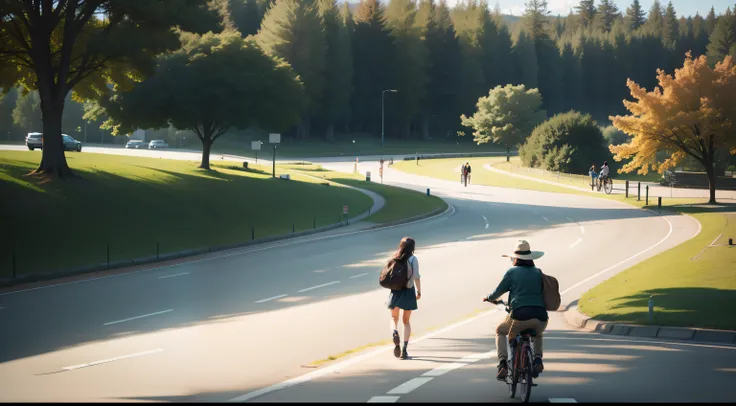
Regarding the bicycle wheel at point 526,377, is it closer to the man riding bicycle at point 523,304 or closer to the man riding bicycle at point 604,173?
the man riding bicycle at point 523,304

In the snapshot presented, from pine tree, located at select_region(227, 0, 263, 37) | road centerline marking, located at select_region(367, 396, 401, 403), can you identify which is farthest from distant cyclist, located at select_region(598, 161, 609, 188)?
pine tree, located at select_region(227, 0, 263, 37)

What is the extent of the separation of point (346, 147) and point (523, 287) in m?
111

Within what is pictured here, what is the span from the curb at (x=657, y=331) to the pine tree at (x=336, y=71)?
353ft

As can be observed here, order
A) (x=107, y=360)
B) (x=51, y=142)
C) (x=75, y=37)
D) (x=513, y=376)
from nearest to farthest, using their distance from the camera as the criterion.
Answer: (x=513, y=376) → (x=107, y=360) → (x=51, y=142) → (x=75, y=37)

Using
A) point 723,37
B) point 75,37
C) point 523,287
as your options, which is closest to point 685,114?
point 75,37

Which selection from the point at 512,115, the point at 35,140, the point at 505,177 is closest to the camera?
the point at 35,140

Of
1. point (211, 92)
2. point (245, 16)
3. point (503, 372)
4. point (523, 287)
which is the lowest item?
point (503, 372)

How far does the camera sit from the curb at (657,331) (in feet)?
52.0

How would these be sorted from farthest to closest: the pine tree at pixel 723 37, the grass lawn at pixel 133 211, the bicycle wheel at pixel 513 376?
the pine tree at pixel 723 37 < the grass lawn at pixel 133 211 < the bicycle wheel at pixel 513 376

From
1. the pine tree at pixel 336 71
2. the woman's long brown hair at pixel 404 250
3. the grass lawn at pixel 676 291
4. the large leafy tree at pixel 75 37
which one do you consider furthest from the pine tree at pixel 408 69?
the woman's long brown hair at pixel 404 250

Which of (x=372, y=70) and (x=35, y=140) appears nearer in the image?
(x=35, y=140)

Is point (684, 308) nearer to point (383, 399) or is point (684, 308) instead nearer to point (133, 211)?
point (383, 399)

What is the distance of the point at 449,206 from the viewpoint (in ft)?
177

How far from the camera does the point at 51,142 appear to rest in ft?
126
